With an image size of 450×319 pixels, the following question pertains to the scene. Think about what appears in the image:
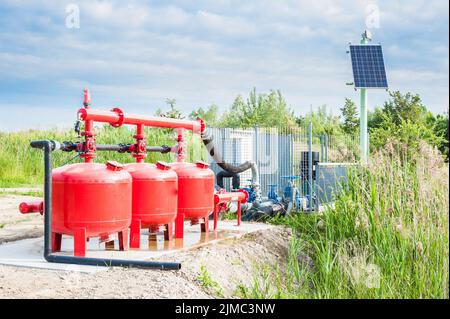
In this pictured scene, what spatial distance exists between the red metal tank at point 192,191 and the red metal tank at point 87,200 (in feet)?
5.00

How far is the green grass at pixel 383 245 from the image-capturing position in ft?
19.8

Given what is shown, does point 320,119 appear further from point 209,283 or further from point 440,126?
point 209,283

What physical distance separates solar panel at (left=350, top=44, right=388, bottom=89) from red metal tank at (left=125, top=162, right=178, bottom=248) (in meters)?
5.92

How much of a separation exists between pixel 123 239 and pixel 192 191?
4.71ft

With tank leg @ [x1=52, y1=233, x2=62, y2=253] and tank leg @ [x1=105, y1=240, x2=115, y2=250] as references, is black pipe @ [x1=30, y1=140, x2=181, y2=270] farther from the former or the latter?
tank leg @ [x1=105, y1=240, x2=115, y2=250]

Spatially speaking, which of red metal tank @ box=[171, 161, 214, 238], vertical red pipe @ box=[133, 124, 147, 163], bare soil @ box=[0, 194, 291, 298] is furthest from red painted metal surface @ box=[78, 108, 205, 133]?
bare soil @ box=[0, 194, 291, 298]

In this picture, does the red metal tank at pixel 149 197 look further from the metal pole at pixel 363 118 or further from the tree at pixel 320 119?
the tree at pixel 320 119

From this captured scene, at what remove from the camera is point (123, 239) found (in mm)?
7219

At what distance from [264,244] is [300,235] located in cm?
80

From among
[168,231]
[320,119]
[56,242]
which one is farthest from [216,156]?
[320,119]

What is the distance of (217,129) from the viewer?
13305 mm

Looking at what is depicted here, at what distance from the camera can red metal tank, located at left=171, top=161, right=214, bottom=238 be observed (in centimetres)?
831
